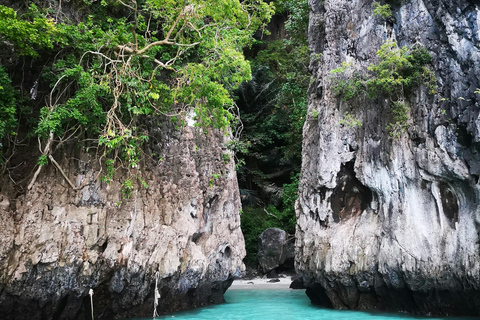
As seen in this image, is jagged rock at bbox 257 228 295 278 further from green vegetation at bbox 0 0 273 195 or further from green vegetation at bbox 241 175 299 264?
green vegetation at bbox 0 0 273 195

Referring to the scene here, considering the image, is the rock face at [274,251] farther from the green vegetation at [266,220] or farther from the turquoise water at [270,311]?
the turquoise water at [270,311]

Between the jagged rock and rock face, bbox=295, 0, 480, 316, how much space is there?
5548 mm

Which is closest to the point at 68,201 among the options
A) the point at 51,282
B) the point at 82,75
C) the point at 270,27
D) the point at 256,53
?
the point at 51,282

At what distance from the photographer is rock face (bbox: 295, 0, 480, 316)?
849 centimetres

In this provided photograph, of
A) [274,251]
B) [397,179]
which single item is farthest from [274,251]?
[397,179]

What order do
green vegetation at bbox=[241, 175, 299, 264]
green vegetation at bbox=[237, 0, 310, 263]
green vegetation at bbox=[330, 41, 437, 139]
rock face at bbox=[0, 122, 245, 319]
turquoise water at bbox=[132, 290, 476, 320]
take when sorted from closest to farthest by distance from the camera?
rock face at bbox=[0, 122, 245, 319]
turquoise water at bbox=[132, 290, 476, 320]
green vegetation at bbox=[330, 41, 437, 139]
green vegetation at bbox=[237, 0, 310, 263]
green vegetation at bbox=[241, 175, 299, 264]

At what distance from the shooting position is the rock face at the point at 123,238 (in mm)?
7559

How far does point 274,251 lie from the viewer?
17328 millimetres

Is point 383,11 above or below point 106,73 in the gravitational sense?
above

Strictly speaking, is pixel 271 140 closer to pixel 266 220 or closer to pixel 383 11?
pixel 266 220

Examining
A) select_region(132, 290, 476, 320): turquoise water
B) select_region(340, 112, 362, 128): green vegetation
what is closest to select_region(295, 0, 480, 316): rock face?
select_region(340, 112, 362, 128): green vegetation

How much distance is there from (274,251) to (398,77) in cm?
1015

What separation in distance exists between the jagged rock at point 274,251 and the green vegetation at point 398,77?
351 inches

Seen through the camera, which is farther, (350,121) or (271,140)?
(271,140)
